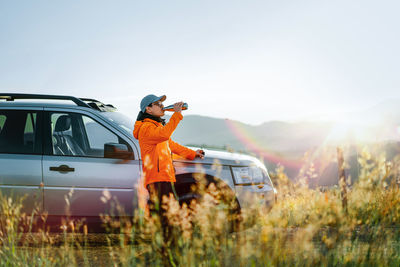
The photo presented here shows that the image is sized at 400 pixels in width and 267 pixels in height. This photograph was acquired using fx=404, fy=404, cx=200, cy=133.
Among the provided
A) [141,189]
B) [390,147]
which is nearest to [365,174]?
[141,189]

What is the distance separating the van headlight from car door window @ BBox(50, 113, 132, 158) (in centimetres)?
168

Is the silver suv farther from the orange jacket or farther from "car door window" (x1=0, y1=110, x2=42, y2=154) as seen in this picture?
the orange jacket

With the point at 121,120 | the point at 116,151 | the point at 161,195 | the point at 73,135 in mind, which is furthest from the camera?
the point at 73,135

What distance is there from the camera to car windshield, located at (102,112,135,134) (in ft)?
17.4

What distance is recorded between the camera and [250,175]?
5.29m

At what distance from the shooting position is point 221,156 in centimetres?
534

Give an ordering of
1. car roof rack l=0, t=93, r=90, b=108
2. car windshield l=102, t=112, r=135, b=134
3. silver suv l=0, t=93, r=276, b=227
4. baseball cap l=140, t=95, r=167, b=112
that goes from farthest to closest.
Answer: car roof rack l=0, t=93, r=90, b=108, car windshield l=102, t=112, r=135, b=134, silver suv l=0, t=93, r=276, b=227, baseball cap l=140, t=95, r=167, b=112

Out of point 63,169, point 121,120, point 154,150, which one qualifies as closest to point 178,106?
point 154,150

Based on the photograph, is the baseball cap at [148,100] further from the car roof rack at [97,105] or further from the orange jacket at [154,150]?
the car roof rack at [97,105]

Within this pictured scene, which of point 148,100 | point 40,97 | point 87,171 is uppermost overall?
point 40,97

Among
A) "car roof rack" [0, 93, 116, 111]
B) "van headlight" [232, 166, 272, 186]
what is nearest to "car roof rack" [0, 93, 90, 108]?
"car roof rack" [0, 93, 116, 111]

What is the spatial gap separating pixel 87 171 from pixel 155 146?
1411mm

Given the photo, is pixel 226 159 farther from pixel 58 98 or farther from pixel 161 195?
pixel 58 98

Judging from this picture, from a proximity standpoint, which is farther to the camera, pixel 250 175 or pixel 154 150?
pixel 250 175
